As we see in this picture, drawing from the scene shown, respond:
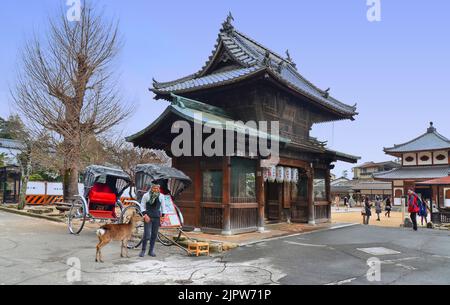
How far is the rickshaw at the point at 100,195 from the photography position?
490 inches

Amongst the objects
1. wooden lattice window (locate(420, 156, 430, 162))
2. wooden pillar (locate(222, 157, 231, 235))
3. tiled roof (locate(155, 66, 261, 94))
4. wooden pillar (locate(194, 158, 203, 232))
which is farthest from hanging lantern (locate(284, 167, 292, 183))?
wooden lattice window (locate(420, 156, 430, 162))

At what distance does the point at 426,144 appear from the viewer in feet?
148

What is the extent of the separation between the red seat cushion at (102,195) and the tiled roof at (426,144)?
42840mm

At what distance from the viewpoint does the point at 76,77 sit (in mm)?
18578

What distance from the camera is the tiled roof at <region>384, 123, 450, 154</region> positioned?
43.7 metres

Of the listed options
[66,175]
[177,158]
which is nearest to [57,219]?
[66,175]

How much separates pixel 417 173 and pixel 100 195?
42.7 metres

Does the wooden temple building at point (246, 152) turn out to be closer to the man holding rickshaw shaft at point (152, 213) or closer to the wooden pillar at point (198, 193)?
the wooden pillar at point (198, 193)

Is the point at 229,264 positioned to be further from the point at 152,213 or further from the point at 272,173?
the point at 272,173

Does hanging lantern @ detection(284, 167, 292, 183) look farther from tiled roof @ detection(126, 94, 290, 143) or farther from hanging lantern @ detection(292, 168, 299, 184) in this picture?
tiled roof @ detection(126, 94, 290, 143)

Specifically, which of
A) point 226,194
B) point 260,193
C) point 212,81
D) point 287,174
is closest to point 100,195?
point 226,194

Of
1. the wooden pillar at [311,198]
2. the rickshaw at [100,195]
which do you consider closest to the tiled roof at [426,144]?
the wooden pillar at [311,198]

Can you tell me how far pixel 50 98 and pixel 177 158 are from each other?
29.5ft
